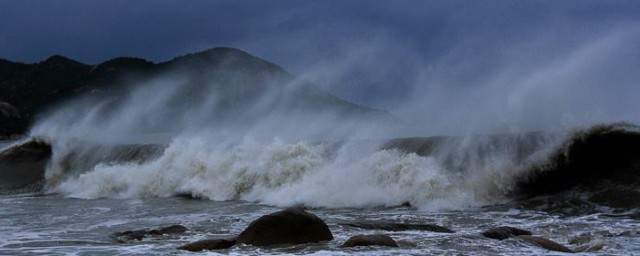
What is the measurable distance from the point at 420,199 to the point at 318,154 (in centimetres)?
382

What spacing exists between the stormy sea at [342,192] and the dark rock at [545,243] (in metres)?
0.03

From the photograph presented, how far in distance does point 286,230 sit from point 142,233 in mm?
2535

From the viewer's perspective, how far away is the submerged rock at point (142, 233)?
9.97 metres

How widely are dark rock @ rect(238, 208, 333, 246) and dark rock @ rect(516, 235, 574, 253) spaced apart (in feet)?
8.77

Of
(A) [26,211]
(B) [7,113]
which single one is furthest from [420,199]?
(B) [7,113]

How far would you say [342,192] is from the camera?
15008 millimetres

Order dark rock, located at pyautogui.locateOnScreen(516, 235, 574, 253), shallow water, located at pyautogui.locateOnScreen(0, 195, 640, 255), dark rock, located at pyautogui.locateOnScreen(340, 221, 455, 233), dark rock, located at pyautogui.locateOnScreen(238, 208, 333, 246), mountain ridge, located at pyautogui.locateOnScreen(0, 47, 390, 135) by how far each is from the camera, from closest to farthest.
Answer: dark rock, located at pyautogui.locateOnScreen(516, 235, 574, 253)
shallow water, located at pyautogui.locateOnScreen(0, 195, 640, 255)
dark rock, located at pyautogui.locateOnScreen(238, 208, 333, 246)
dark rock, located at pyautogui.locateOnScreen(340, 221, 455, 233)
mountain ridge, located at pyautogui.locateOnScreen(0, 47, 390, 135)

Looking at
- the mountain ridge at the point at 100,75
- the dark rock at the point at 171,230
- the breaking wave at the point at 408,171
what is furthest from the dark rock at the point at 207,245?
the mountain ridge at the point at 100,75

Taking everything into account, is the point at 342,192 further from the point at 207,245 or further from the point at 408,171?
the point at 207,245

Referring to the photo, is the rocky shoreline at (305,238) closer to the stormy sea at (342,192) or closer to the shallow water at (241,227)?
the stormy sea at (342,192)

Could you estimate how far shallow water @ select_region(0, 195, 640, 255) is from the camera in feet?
28.3

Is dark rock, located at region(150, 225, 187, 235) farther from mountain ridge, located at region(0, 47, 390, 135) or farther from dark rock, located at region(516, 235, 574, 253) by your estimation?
mountain ridge, located at region(0, 47, 390, 135)

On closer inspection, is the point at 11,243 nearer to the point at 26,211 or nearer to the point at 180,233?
the point at 180,233

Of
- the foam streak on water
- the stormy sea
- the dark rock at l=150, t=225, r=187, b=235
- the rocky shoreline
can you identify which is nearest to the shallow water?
the stormy sea
